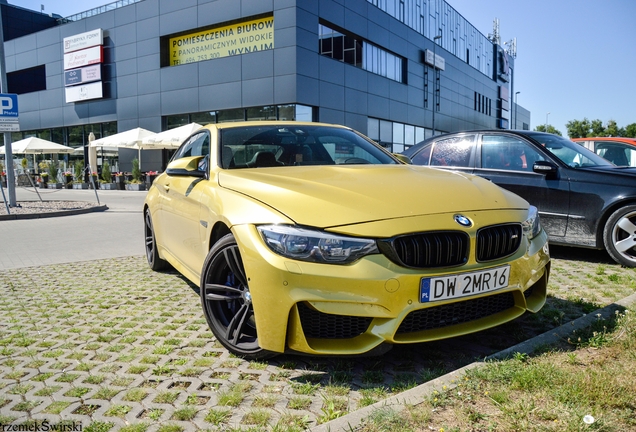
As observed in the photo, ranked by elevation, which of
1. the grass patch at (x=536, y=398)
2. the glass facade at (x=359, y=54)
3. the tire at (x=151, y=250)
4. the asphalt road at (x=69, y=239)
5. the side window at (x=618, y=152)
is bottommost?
the asphalt road at (x=69, y=239)

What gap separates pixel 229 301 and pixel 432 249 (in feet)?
4.32

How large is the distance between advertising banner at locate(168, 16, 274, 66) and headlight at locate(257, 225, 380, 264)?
2422cm

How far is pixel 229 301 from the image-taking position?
3.25 meters

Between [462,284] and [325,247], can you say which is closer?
[325,247]

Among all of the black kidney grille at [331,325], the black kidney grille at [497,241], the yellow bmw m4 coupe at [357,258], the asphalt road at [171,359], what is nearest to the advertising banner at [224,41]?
the asphalt road at [171,359]

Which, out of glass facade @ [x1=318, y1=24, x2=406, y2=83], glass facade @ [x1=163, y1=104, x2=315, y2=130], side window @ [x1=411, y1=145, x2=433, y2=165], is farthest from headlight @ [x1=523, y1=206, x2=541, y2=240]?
glass facade @ [x1=318, y1=24, x2=406, y2=83]

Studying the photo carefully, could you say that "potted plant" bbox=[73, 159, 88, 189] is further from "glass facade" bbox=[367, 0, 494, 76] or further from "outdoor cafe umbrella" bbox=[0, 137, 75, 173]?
"glass facade" bbox=[367, 0, 494, 76]

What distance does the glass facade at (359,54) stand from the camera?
27.1 metres

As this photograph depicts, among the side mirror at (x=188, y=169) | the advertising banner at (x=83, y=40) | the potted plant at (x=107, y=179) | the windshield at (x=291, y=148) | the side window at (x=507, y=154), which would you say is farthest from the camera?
the advertising banner at (x=83, y=40)

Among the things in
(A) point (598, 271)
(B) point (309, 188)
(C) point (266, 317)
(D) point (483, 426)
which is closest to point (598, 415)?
(D) point (483, 426)

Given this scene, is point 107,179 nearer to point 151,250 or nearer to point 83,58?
point 83,58

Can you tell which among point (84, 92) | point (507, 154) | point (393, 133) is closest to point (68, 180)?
point (84, 92)

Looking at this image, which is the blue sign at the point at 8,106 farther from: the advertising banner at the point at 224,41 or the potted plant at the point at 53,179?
the potted plant at the point at 53,179

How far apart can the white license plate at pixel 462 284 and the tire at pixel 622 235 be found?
3606 millimetres
